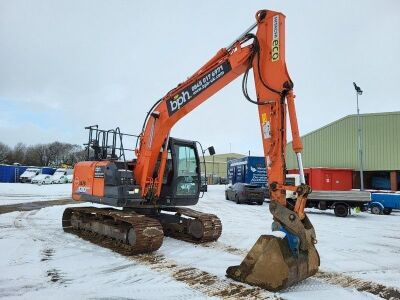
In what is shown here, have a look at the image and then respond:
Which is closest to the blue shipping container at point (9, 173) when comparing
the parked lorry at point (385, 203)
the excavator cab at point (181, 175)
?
the parked lorry at point (385, 203)

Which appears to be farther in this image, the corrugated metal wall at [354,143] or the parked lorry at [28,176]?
the parked lorry at [28,176]

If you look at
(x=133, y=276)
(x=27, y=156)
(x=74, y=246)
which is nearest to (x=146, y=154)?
(x=74, y=246)

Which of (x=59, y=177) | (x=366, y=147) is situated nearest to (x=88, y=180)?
(x=366, y=147)

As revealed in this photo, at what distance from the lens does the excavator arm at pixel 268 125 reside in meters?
5.88

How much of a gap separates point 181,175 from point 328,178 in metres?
20.7

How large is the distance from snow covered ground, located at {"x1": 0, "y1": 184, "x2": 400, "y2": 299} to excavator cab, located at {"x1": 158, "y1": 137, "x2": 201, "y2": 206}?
1.10 metres

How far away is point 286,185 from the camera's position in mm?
6359

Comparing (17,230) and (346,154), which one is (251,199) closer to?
(346,154)

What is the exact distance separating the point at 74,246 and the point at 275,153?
17.0ft

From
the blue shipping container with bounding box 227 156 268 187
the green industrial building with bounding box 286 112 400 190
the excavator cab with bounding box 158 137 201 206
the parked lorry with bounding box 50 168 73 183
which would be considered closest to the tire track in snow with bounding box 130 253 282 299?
the excavator cab with bounding box 158 137 201 206

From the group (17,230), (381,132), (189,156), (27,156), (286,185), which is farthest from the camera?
(27,156)

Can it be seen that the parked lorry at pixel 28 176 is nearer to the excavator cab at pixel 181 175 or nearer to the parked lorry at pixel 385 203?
the parked lorry at pixel 385 203

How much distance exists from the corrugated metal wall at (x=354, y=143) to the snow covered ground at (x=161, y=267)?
2060 centimetres

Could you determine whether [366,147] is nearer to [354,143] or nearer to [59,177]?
[354,143]
